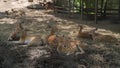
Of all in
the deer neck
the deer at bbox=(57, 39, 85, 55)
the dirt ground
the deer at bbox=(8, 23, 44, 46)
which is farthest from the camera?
the deer neck

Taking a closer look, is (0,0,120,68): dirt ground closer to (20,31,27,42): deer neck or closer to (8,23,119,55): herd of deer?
(8,23,119,55): herd of deer

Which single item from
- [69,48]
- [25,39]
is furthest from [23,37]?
[69,48]

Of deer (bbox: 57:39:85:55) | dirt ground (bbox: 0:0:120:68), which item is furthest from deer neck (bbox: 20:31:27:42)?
deer (bbox: 57:39:85:55)

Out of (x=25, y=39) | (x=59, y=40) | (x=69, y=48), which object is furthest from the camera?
(x=25, y=39)

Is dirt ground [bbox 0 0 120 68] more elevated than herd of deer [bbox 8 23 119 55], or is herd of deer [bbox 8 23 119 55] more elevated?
herd of deer [bbox 8 23 119 55]

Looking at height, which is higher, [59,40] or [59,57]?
[59,40]

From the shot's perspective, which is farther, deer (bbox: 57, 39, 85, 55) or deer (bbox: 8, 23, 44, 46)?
deer (bbox: 8, 23, 44, 46)

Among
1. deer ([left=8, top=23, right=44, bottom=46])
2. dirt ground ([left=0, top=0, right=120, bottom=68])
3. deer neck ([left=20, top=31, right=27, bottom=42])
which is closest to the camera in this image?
dirt ground ([left=0, top=0, right=120, bottom=68])

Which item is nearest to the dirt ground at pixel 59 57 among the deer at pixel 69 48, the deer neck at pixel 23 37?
the deer at pixel 69 48

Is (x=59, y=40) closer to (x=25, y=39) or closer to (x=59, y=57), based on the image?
(x=59, y=57)

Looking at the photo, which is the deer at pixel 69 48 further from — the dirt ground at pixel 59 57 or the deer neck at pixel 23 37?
the deer neck at pixel 23 37

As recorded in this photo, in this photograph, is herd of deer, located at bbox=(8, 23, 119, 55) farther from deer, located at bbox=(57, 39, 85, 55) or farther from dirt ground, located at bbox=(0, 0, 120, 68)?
dirt ground, located at bbox=(0, 0, 120, 68)

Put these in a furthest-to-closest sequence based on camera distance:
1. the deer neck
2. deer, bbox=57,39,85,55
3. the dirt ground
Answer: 1. the deer neck
2. deer, bbox=57,39,85,55
3. the dirt ground

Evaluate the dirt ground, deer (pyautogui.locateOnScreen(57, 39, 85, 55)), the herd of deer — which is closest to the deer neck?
the herd of deer
